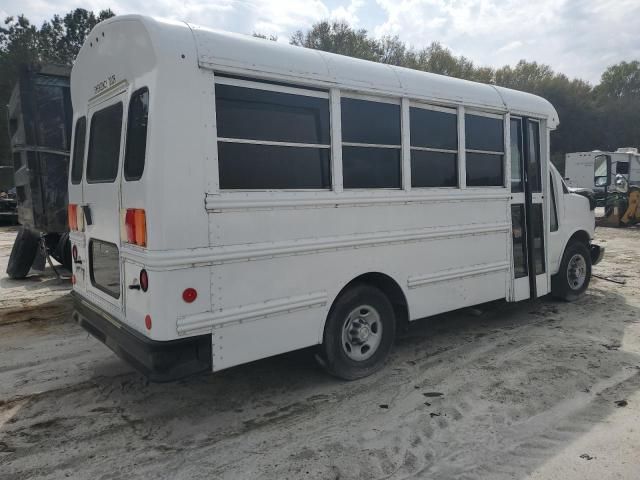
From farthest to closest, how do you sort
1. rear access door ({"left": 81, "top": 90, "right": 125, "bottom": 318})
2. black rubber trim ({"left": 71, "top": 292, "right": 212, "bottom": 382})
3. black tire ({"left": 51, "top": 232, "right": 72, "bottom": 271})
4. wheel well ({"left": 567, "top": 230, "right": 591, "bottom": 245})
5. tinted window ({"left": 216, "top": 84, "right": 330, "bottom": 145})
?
black tire ({"left": 51, "top": 232, "right": 72, "bottom": 271}) → wheel well ({"left": 567, "top": 230, "right": 591, "bottom": 245}) → rear access door ({"left": 81, "top": 90, "right": 125, "bottom": 318}) → tinted window ({"left": 216, "top": 84, "right": 330, "bottom": 145}) → black rubber trim ({"left": 71, "top": 292, "right": 212, "bottom": 382})

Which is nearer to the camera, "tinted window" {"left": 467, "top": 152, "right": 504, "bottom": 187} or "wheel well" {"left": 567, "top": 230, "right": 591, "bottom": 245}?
"tinted window" {"left": 467, "top": 152, "right": 504, "bottom": 187}

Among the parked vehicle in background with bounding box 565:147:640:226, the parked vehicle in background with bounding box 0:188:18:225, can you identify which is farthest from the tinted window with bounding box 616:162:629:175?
the parked vehicle in background with bounding box 0:188:18:225

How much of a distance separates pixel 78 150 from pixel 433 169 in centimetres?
330

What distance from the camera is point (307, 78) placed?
3.67m

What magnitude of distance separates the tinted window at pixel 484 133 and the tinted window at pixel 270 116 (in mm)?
1768

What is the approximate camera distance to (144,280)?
3236mm

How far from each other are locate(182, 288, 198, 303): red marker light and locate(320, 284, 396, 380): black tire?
120 centimetres

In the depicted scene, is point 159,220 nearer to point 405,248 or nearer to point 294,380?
point 294,380

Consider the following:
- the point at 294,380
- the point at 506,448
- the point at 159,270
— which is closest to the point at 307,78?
the point at 159,270

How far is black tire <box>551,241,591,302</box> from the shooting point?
21.0 ft

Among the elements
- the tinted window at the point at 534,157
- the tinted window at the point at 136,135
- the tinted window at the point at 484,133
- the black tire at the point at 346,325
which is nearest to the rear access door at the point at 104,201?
the tinted window at the point at 136,135

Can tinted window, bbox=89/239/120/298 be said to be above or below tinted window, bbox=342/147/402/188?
below

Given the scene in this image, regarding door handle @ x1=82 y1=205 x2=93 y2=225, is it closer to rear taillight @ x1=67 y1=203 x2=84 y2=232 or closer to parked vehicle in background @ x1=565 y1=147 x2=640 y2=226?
rear taillight @ x1=67 y1=203 x2=84 y2=232

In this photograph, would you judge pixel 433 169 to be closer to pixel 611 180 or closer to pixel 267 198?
pixel 267 198
